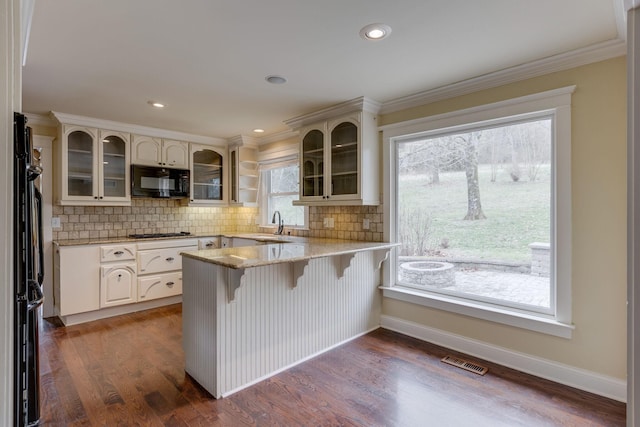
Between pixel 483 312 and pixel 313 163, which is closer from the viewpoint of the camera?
pixel 483 312

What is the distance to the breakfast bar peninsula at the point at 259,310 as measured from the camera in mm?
2207

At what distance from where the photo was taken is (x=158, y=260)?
412 centimetres

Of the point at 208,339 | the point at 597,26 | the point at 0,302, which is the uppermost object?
the point at 597,26

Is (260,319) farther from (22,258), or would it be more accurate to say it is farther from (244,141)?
(244,141)

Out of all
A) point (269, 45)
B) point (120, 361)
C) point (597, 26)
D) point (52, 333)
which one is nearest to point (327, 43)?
point (269, 45)

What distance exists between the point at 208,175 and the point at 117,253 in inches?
64.7

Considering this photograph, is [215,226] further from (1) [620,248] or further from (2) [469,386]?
(1) [620,248]

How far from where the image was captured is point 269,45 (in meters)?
2.15

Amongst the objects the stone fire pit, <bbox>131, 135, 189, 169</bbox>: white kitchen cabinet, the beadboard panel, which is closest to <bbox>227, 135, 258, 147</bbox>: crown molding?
<bbox>131, 135, 189, 169</bbox>: white kitchen cabinet

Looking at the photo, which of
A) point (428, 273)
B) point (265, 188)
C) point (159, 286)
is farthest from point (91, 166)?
point (428, 273)

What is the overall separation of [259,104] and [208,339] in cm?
225

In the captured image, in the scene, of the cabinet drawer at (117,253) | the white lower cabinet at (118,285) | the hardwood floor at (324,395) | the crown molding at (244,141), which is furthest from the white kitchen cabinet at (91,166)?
the hardwood floor at (324,395)

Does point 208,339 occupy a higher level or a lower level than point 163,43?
lower

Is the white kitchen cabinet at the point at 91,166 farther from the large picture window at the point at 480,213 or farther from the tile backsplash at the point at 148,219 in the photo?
the large picture window at the point at 480,213
